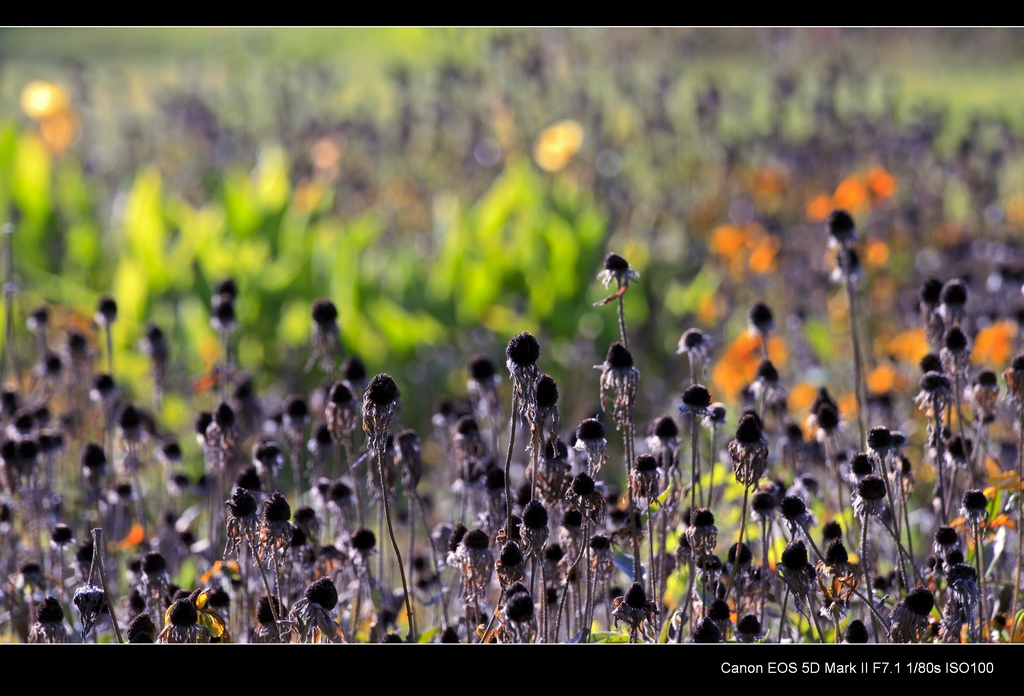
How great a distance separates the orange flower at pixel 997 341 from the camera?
369 cm

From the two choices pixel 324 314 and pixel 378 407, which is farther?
pixel 324 314

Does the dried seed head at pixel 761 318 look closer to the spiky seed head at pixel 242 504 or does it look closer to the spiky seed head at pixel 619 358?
the spiky seed head at pixel 619 358

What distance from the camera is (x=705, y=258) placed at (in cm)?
688

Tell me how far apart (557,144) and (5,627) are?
4189 millimetres

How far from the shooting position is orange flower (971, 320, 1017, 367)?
3.69m

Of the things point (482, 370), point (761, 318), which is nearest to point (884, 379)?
point (761, 318)

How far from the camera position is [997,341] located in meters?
3.70

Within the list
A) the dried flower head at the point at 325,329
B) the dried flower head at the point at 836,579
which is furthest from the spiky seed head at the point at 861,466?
the dried flower head at the point at 325,329

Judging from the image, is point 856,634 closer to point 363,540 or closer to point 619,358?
point 619,358

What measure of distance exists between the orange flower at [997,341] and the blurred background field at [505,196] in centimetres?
2

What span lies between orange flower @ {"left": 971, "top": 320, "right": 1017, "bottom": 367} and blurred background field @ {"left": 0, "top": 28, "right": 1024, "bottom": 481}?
0.02 m

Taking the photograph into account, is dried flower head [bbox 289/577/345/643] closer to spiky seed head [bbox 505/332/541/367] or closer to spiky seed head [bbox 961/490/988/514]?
spiky seed head [bbox 505/332/541/367]

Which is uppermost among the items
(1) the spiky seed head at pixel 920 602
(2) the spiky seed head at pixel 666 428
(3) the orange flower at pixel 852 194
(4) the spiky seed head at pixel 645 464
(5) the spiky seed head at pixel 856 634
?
(3) the orange flower at pixel 852 194

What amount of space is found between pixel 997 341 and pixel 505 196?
2.95 m
